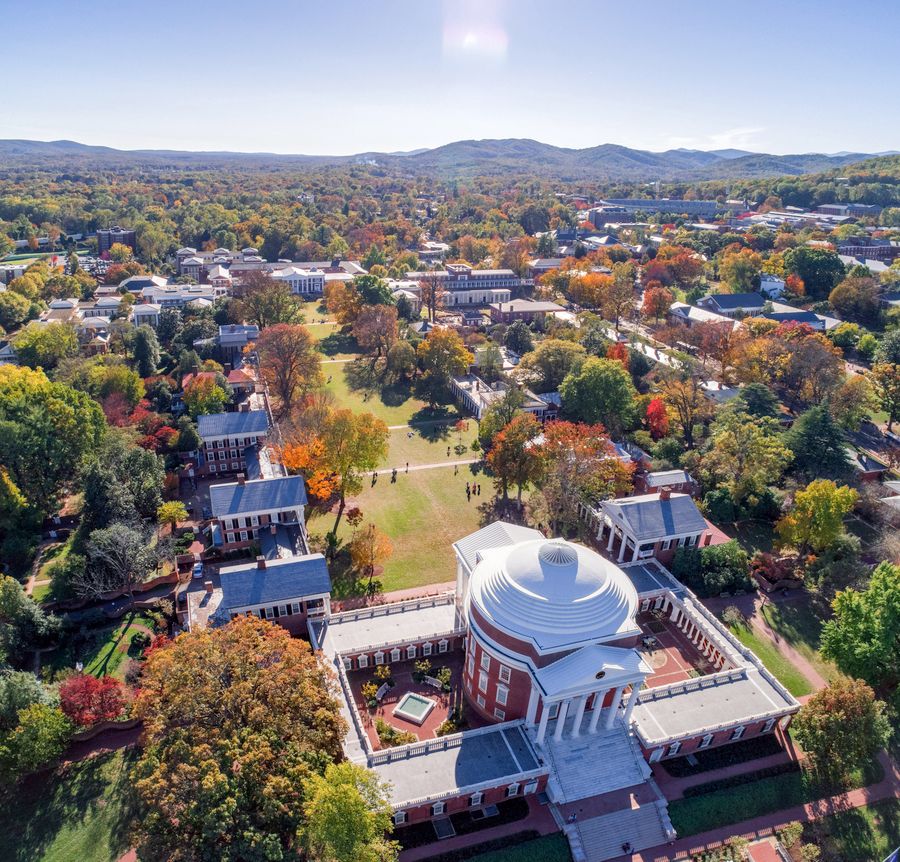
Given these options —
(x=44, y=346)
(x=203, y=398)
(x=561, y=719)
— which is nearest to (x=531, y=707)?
(x=561, y=719)

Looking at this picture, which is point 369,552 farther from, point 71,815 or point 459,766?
point 71,815

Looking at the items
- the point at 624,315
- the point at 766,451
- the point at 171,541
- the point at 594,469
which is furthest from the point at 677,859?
the point at 624,315

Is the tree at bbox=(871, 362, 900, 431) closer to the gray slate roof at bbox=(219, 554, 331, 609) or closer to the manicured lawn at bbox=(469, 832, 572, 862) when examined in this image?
the manicured lawn at bbox=(469, 832, 572, 862)

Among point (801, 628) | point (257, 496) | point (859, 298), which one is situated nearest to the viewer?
point (801, 628)

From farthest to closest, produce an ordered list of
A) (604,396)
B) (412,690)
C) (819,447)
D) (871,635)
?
(604,396) → (819,447) → (412,690) → (871,635)

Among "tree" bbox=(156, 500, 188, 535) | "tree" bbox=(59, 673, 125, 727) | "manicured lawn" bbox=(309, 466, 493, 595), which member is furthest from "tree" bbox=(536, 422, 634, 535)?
"tree" bbox=(59, 673, 125, 727)

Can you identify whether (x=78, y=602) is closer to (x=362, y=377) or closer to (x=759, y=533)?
(x=362, y=377)

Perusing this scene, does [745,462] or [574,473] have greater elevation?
[574,473]

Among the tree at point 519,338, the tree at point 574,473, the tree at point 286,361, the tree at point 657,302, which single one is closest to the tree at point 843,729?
the tree at point 574,473
